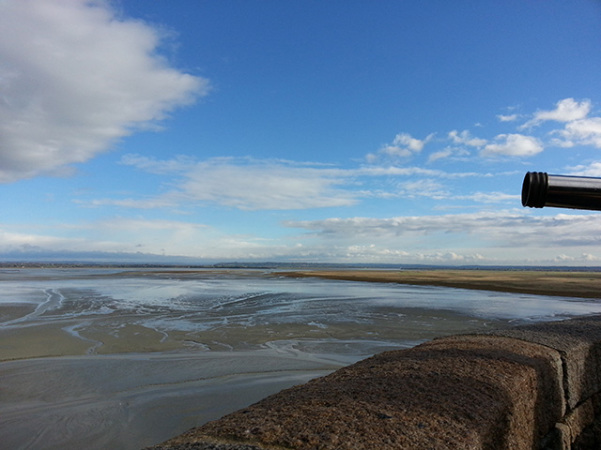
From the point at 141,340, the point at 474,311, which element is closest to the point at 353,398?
the point at 141,340

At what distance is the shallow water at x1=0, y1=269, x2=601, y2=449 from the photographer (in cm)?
542

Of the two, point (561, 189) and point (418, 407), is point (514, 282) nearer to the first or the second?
point (418, 407)

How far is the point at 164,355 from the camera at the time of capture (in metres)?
9.12

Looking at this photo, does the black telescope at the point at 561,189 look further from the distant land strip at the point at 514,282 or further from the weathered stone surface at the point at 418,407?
the distant land strip at the point at 514,282

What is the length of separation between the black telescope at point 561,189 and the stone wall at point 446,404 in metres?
1.24

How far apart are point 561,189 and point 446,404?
1.47m

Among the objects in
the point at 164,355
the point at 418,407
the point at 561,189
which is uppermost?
the point at 561,189

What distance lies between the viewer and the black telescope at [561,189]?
1741 mm

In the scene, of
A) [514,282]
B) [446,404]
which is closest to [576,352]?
[446,404]

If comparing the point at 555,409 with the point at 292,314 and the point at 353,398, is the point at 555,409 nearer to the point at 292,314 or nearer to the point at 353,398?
the point at 353,398

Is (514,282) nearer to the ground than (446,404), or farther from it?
nearer to the ground

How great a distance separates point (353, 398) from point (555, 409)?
166 cm

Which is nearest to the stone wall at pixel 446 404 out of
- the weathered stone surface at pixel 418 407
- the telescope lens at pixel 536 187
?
the weathered stone surface at pixel 418 407

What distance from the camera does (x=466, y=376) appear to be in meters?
3.04
